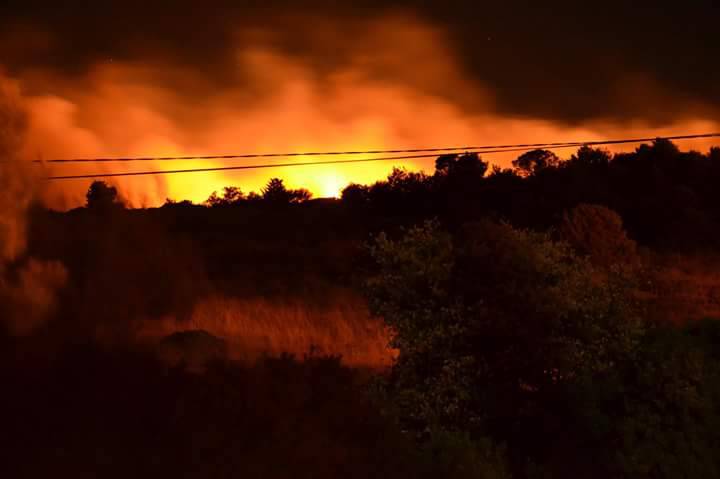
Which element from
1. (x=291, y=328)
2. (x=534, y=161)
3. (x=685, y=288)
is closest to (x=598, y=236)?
(x=685, y=288)

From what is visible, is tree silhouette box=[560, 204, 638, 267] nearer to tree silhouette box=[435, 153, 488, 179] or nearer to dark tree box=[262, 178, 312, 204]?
tree silhouette box=[435, 153, 488, 179]

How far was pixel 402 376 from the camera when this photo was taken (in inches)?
447

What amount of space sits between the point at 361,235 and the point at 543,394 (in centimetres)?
3734

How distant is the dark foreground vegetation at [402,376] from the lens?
17.2 ft

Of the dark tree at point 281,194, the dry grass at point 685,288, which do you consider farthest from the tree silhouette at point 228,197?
the dry grass at point 685,288

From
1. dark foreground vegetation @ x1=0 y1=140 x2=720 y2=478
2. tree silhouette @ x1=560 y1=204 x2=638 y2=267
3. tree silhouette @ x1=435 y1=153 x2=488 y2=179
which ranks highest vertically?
tree silhouette @ x1=435 y1=153 x2=488 y2=179

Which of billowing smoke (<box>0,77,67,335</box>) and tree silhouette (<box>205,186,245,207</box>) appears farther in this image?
tree silhouette (<box>205,186,245,207</box>)

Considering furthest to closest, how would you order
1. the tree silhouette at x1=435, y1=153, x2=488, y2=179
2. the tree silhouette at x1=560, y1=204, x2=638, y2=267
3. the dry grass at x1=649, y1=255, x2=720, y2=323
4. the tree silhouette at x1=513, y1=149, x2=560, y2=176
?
the tree silhouette at x1=513, y1=149, x2=560, y2=176 < the tree silhouette at x1=435, y1=153, x2=488, y2=179 < the tree silhouette at x1=560, y1=204, x2=638, y2=267 < the dry grass at x1=649, y1=255, x2=720, y2=323

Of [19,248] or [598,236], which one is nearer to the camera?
[19,248]

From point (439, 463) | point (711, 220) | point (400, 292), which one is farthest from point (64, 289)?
point (711, 220)

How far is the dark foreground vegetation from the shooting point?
5230 millimetres

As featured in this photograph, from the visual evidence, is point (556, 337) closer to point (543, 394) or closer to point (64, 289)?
point (543, 394)

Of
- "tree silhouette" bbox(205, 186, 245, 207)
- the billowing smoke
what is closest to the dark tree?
"tree silhouette" bbox(205, 186, 245, 207)

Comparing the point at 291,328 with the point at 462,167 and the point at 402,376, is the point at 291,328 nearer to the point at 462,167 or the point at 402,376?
the point at 402,376
